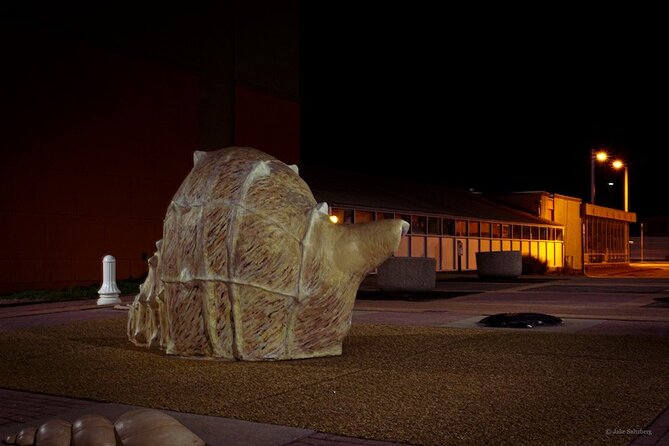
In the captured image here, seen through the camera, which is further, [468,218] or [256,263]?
[468,218]

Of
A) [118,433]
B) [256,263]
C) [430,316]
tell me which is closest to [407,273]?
[430,316]

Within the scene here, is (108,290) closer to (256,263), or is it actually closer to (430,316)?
(430,316)

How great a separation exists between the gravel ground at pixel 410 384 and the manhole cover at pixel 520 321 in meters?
1.33

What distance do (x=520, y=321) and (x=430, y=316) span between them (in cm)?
213

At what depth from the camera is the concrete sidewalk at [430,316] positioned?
511 centimetres

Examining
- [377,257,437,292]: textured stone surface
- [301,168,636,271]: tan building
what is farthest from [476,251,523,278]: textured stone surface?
[377,257,437,292]: textured stone surface

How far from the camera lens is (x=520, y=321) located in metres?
11.6

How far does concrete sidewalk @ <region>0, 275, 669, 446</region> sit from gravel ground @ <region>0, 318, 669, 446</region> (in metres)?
0.22

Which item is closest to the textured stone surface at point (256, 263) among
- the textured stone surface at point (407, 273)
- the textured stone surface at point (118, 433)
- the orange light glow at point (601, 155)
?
the textured stone surface at point (118, 433)

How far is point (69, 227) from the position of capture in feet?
70.1

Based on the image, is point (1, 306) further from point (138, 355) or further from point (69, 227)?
point (138, 355)

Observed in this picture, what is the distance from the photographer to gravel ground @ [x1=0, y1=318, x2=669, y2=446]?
5.29m

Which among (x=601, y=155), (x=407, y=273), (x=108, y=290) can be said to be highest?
(x=601, y=155)

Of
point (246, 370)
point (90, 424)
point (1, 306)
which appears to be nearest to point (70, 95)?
point (1, 306)
